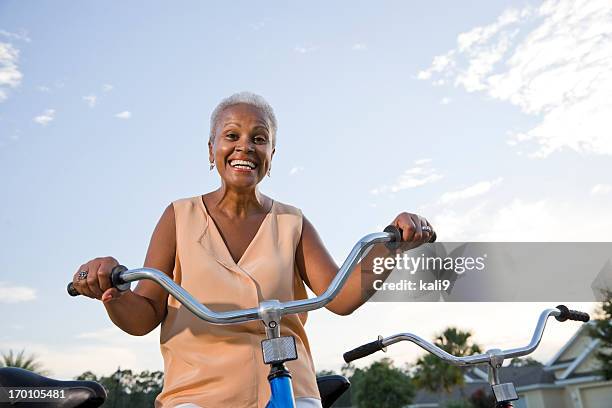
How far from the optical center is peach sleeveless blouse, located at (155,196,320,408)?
2.04m

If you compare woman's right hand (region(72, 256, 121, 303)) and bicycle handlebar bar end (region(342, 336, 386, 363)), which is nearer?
woman's right hand (region(72, 256, 121, 303))

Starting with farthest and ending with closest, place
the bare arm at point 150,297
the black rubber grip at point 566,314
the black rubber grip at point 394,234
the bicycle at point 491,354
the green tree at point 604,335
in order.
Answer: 1. the green tree at point 604,335
2. the black rubber grip at point 566,314
3. the bicycle at point 491,354
4. the bare arm at point 150,297
5. the black rubber grip at point 394,234

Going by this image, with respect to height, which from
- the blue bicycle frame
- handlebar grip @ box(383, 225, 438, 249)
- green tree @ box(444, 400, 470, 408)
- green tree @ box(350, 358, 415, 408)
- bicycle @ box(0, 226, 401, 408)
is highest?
green tree @ box(350, 358, 415, 408)

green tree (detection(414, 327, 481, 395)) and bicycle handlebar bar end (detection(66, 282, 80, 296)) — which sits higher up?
green tree (detection(414, 327, 481, 395))

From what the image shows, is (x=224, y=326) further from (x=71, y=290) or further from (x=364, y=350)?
(x=364, y=350)

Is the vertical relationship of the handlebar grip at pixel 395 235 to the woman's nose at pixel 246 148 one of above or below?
below

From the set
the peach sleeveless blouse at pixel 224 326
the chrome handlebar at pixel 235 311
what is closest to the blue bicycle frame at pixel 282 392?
the chrome handlebar at pixel 235 311

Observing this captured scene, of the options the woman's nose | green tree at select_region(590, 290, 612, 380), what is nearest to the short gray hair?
the woman's nose

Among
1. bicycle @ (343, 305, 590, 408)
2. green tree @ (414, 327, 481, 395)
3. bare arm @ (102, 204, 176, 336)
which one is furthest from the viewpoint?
green tree @ (414, 327, 481, 395)

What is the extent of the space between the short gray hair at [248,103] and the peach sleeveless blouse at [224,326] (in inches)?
12.3

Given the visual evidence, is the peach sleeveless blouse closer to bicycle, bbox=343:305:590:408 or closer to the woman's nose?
the woman's nose

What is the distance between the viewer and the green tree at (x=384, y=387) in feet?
167

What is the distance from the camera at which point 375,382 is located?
51125mm

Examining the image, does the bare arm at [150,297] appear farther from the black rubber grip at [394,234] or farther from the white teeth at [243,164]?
the black rubber grip at [394,234]
